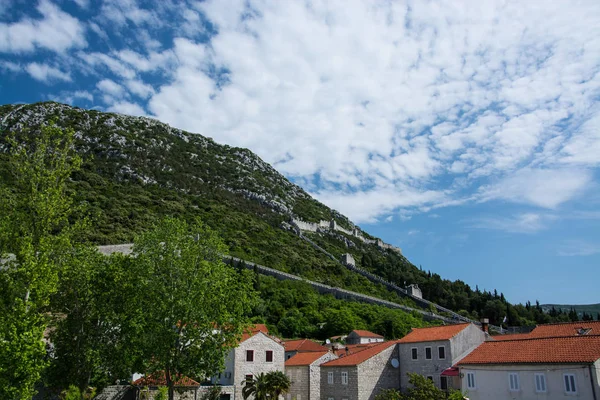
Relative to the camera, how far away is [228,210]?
14312cm

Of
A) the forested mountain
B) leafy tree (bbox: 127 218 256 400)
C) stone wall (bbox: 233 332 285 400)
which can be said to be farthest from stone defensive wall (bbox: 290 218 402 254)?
leafy tree (bbox: 127 218 256 400)

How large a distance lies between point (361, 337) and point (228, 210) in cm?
7941

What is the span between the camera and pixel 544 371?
2925cm

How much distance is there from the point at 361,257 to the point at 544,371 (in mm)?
129649

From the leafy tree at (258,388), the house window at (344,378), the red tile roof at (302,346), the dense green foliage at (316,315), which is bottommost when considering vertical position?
the leafy tree at (258,388)

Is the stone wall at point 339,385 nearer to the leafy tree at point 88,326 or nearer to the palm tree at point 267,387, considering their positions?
the palm tree at point 267,387

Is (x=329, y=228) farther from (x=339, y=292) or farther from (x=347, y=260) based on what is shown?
(x=339, y=292)

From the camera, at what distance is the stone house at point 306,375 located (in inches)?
1828

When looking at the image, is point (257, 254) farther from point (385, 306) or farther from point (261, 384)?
point (261, 384)

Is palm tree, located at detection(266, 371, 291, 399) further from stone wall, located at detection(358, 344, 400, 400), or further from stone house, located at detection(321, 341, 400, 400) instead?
stone wall, located at detection(358, 344, 400, 400)

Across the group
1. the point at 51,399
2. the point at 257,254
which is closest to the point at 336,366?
the point at 51,399

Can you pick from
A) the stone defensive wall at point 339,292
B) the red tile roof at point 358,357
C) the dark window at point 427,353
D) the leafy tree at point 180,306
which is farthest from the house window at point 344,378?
the stone defensive wall at point 339,292

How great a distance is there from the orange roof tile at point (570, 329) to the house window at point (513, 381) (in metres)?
8.66

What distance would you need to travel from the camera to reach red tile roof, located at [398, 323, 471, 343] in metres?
40.2
